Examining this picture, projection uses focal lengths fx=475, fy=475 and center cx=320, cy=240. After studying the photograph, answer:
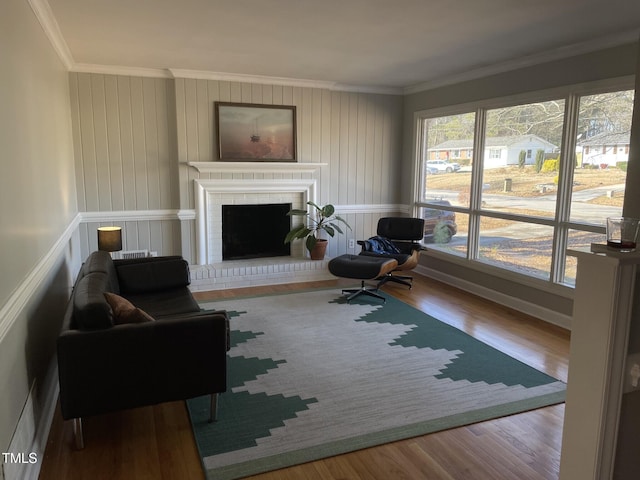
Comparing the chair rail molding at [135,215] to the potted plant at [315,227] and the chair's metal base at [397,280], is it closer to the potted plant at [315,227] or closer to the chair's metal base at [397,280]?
the potted plant at [315,227]

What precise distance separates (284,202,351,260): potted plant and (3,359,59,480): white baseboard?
3.50 metres

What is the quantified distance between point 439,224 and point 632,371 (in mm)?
4695

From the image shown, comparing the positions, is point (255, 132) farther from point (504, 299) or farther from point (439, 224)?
point (504, 299)

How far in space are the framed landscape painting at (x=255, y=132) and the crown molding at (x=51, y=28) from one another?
1.63 m

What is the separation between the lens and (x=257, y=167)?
5801 millimetres

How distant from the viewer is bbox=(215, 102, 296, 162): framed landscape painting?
223 inches

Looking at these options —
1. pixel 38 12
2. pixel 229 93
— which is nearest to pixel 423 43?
pixel 229 93

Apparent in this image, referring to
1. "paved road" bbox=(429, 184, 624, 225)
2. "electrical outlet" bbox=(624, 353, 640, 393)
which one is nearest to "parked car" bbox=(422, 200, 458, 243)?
"paved road" bbox=(429, 184, 624, 225)

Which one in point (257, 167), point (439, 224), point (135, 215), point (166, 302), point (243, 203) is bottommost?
point (166, 302)

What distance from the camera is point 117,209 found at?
539 cm

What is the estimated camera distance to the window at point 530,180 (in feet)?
13.3

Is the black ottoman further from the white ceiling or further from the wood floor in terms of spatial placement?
the wood floor

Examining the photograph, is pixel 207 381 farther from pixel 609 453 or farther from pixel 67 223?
pixel 67 223

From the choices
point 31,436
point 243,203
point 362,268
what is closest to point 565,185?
point 362,268
